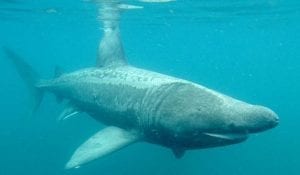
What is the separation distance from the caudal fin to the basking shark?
12.7 feet

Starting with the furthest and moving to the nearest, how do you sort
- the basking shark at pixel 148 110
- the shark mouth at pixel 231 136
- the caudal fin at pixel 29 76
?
the caudal fin at pixel 29 76 < the basking shark at pixel 148 110 < the shark mouth at pixel 231 136

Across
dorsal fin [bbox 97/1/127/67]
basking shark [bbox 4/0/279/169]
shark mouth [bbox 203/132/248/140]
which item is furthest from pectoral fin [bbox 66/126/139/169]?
dorsal fin [bbox 97/1/127/67]

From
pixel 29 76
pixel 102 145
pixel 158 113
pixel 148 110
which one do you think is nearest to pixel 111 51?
pixel 102 145

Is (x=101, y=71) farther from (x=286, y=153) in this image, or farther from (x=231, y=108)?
(x=286, y=153)

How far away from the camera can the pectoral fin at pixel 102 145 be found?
7352mm

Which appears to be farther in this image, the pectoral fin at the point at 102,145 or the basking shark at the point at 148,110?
the pectoral fin at the point at 102,145

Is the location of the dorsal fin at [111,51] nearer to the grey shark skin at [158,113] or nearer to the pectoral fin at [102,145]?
the grey shark skin at [158,113]

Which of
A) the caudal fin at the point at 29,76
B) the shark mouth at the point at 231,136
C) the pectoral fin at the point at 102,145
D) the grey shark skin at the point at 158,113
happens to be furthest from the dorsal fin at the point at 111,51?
the shark mouth at the point at 231,136

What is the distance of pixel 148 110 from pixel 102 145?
3.85ft

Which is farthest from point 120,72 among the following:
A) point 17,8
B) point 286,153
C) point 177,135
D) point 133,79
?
point 286,153

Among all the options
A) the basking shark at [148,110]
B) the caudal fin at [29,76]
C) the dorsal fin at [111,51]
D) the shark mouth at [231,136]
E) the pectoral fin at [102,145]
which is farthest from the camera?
the caudal fin at [29,76]

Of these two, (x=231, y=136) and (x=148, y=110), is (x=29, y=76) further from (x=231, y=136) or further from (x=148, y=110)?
(x=231, y=136)

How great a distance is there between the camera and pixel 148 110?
24.3 feet

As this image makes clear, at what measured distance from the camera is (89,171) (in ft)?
74.3
